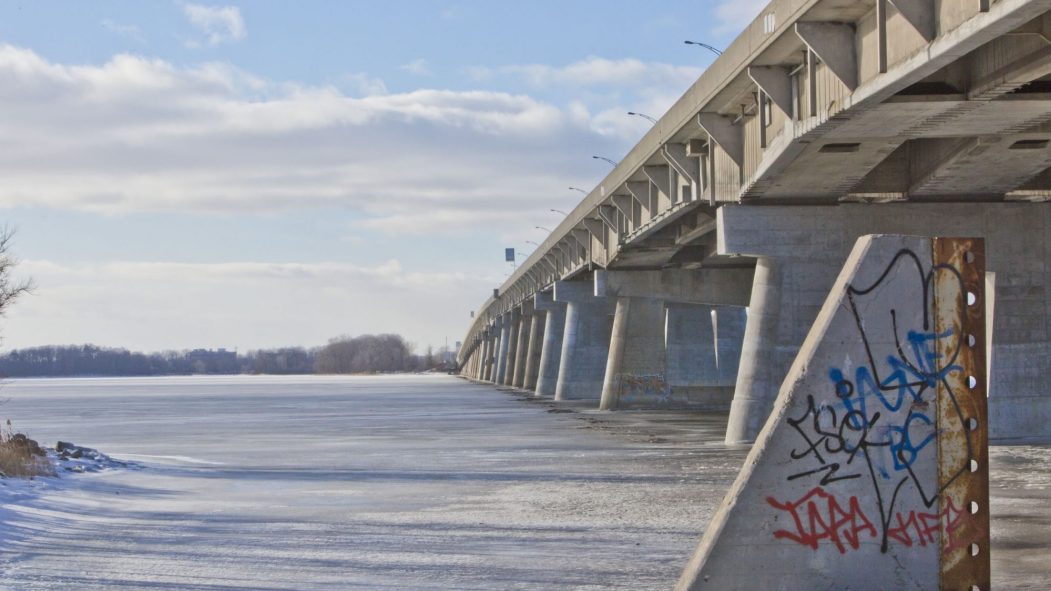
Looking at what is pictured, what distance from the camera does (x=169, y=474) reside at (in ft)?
87.9

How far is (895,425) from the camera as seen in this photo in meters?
10.6

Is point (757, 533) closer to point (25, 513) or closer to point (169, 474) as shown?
point (25, 513)

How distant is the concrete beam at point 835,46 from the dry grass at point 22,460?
1468cm

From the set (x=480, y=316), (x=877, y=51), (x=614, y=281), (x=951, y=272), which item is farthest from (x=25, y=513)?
(x=480, y=316)

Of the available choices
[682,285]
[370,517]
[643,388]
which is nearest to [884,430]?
[370,517]

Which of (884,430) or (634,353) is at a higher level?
(634,353)

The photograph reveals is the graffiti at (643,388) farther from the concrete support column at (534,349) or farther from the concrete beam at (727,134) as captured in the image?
the concrete support column at (534,349)

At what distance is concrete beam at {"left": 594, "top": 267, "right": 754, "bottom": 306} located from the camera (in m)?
54.3

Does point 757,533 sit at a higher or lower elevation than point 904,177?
lower

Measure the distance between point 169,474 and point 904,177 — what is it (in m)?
18.2

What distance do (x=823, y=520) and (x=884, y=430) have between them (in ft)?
2.69

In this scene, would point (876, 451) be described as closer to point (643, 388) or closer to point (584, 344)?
point (643, 388)

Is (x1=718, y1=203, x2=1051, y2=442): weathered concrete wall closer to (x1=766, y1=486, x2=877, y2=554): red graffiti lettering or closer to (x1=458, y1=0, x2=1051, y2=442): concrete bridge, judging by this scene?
(x1=458, y1=0, x2=1051, y2=442): concrete bridge

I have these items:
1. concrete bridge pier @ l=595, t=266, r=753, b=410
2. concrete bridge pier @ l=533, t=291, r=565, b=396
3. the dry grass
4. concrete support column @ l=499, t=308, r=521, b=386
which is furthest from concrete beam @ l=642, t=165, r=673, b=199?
concrete support column @ l=499, t=308, r=521, b=386
